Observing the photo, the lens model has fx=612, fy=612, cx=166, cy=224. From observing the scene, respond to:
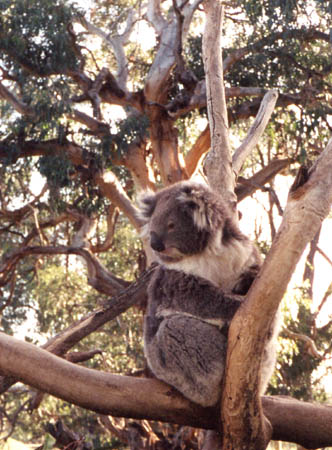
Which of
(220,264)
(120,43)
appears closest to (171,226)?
(220,264)

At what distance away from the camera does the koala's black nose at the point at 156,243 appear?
2.92 metres

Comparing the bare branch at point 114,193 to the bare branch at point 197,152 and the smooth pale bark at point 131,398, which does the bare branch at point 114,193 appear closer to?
the bare branch at point 197,152

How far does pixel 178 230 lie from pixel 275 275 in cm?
83

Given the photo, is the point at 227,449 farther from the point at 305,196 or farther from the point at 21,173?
the point at 21,173

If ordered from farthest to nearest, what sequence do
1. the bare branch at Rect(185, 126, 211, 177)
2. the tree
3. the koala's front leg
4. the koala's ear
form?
the bare branch at Rect(185, 126, 211, 177) < the tree < the koala's ear < the koala's front leg

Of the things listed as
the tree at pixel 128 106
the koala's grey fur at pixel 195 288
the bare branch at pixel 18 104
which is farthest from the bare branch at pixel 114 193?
the koala's grey fur at pixel 195 288

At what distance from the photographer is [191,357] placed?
2.76m

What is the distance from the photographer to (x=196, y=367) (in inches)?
107

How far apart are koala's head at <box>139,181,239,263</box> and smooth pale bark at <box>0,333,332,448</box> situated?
0.66 m

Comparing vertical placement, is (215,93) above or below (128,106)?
below

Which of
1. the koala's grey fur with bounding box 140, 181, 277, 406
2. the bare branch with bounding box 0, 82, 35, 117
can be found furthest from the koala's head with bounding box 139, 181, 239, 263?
the bare branch with bounding box 0, 82, 35, 117

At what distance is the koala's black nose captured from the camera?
2.92 m

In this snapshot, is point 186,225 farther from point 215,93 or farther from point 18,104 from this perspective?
point 18,104

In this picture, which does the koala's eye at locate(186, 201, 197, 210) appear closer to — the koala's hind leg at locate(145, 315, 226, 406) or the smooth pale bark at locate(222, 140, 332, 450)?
the koala's hind leg at locate(145, 315, 226, 406)
